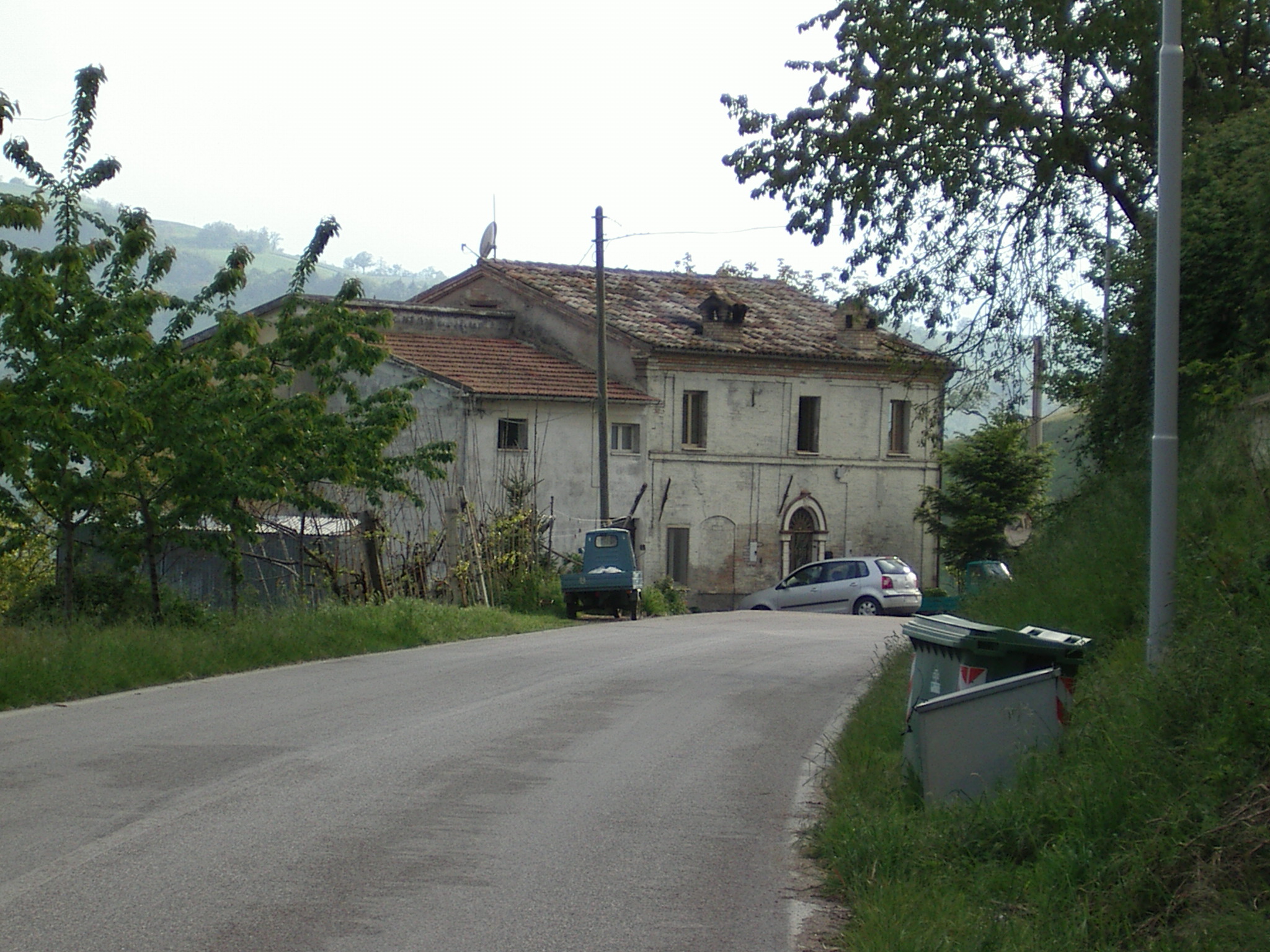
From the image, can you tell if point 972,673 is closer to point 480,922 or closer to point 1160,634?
point 1160,634

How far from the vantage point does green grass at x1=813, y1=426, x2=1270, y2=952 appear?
5.45 metres

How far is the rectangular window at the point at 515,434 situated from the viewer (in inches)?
1586

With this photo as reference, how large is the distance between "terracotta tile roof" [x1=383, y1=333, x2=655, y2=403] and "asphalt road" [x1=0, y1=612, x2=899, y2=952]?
25.7 metres

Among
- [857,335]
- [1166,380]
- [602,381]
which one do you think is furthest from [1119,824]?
[857,335]

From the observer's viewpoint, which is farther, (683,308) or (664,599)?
(683,308)

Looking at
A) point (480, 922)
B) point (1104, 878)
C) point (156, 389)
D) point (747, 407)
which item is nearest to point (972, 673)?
point (1104, 878)

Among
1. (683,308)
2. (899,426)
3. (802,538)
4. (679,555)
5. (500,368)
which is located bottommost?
(679,555)

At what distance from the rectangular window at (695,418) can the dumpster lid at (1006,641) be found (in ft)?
116

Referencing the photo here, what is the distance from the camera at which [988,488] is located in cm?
4322

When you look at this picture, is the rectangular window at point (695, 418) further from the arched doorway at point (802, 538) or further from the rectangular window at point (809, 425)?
the arched doorway at point (802, 538)

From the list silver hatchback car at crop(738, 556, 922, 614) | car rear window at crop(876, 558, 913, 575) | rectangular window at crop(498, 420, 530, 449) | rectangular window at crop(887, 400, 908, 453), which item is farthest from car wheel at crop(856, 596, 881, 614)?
rectangular window at crop(887, 400, 908, 453)

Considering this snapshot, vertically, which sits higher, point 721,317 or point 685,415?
point 721,317

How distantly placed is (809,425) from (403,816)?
3945 cm

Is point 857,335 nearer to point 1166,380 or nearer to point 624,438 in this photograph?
point 624,438
